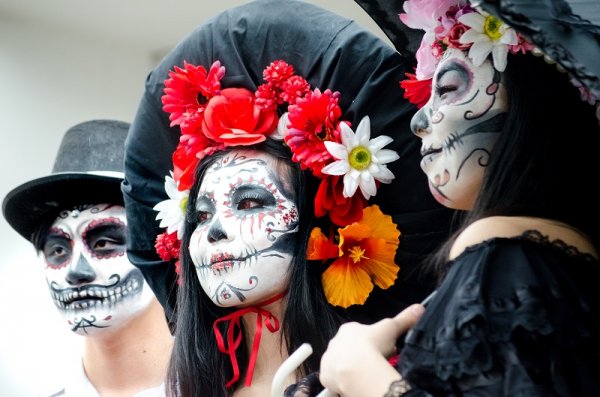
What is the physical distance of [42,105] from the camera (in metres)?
4.21

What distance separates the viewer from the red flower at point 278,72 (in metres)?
1.94

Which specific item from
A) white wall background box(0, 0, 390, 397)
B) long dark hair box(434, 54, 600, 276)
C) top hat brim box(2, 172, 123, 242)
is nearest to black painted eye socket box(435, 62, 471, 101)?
long dark hair box(434, 54, 600, 276)

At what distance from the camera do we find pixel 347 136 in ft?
6.24

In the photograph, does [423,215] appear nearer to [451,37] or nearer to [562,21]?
[451,37]

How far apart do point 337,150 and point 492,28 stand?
503mm

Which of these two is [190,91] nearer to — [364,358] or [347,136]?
[347,136]

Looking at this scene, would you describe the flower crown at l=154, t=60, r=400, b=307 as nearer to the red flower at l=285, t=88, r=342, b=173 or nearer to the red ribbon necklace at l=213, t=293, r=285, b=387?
the red flower at l=285, t=88, r=342, b=173

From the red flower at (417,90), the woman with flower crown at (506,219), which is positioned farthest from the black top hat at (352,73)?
the woman with flower crown at (506,219)

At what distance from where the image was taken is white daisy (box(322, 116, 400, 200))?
190cm

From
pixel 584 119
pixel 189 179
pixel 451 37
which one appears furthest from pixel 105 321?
pixel 584 119

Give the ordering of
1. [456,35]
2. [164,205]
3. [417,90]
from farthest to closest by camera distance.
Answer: [164,205] < [417,90] < [456,35]

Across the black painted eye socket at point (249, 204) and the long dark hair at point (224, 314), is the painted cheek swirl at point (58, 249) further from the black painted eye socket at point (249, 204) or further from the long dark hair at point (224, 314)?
the black painted eye socket at point (249, 204)

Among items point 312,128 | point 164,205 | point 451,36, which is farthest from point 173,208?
point 451,36

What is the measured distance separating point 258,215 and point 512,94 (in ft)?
2.05
